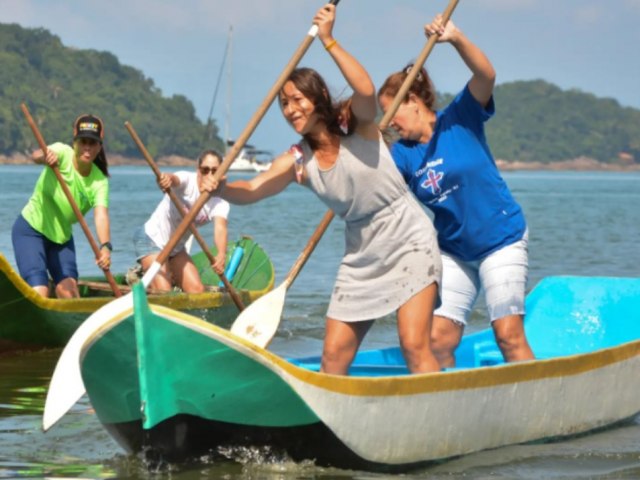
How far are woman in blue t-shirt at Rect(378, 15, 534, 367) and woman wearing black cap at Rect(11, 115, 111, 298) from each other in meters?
3.67

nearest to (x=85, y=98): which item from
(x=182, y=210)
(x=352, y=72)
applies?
(x=182, y=210)

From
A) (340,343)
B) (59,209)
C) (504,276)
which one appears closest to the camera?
(340,343)

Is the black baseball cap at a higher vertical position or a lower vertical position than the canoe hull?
higher

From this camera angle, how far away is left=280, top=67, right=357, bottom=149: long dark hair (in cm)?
607

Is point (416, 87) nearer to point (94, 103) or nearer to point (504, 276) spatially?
point (504, 276)

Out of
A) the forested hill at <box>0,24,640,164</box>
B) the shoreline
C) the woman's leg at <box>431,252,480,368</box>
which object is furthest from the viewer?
the shoreline

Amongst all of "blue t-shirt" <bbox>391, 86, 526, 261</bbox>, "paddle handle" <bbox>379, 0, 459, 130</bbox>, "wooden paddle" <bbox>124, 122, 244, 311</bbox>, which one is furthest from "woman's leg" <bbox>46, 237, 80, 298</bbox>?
"paddle handle" <bbox>379, 0, 459, 130</bbox>

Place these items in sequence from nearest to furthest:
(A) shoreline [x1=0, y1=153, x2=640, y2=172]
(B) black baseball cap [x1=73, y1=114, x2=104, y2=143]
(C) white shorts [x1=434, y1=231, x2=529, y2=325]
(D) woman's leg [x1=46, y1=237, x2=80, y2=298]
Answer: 1. (C) white shorts [x1=434, y1=231, x2=529, y2=325]
2. (B) black baseball cap [x1=73, y1=114, x2=104, y2=143]
3. (D) woman's leg [x1=46, y1=237, x2=80, y2=298]
4. (A) shoreline [x1=0, y1=153, x2=640, y2=172]

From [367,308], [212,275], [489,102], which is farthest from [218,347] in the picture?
[212,275]

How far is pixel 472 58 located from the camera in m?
6.61

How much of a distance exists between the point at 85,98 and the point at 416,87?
135268 mm

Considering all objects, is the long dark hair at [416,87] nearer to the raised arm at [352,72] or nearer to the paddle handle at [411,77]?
the paddle handle at [411,77]

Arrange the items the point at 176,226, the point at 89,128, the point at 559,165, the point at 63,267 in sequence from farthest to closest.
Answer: the point at 559,165 < the point at 176,226 < the point at 63,267 < the point at 89,128

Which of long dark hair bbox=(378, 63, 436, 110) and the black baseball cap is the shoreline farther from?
long dark hair bbox=(378, 63, 436, 110)
